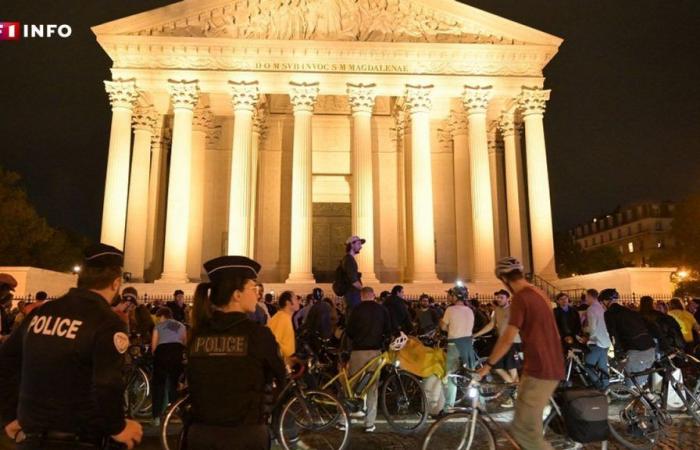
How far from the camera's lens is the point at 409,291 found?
26047mm

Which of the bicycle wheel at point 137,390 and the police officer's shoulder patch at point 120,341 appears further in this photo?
the bicycle wheel at point 137,390

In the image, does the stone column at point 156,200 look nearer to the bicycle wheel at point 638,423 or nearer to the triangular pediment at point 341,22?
the triangular pediment at point 341,22

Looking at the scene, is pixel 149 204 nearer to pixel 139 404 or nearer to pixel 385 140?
pixel 385 140

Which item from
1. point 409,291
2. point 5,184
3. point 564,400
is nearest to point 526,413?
point 564,400

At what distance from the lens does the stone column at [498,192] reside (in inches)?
1281

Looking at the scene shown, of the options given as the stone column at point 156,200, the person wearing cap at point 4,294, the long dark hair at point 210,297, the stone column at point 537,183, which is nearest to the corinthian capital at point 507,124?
the stone column at point 537,183

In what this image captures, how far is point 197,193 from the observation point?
102ft

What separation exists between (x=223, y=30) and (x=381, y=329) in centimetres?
2426

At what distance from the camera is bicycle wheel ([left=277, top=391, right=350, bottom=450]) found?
692 cm

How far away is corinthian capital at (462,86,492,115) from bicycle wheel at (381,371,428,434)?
22.6 metres

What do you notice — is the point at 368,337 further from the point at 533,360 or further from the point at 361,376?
the point at 533,360

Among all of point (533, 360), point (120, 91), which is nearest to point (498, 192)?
point (120, 91)

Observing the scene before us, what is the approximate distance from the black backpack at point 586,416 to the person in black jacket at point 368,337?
3.39 m

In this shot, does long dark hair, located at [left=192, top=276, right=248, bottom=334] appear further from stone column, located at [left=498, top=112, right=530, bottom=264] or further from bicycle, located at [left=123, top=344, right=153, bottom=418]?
stone column, located at [left=498, top=112, right=530, bottom=264]
